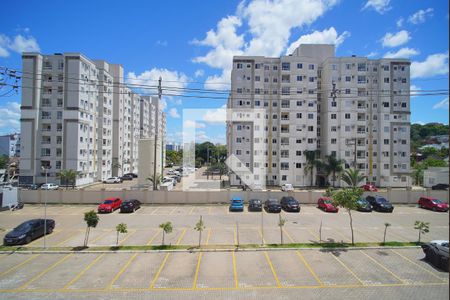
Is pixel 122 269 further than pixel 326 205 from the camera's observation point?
No

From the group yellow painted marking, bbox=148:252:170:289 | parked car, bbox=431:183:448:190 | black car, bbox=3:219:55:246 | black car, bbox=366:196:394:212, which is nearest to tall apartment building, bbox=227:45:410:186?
parked car, bbox=431:183:448:190

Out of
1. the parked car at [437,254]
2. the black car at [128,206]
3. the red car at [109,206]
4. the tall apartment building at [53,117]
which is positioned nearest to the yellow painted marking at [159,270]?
the black car at [128,206]

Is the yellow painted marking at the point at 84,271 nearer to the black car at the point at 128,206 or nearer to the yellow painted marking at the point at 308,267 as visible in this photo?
the yellow painted marking at the point at 308,267

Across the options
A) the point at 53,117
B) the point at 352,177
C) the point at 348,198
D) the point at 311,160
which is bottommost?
the point at 348,198

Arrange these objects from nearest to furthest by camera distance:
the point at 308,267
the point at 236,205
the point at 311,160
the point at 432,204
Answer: the point at 308,267
the point at 236,205
the point at 432,204
the point at 311,160

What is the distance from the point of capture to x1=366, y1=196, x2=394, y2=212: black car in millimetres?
27492

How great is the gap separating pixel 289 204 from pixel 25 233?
23530 mm

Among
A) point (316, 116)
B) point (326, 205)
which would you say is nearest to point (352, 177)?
point (326, 205)

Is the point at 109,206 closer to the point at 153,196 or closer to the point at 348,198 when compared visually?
the point at 153,196

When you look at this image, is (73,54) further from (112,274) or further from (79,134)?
(112,274)

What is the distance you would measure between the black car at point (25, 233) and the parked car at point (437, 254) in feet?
82.5

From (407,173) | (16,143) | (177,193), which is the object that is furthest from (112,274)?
(16,143)

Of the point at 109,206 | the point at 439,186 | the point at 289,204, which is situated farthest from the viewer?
the point at 439,186

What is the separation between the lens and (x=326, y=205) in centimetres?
2775
